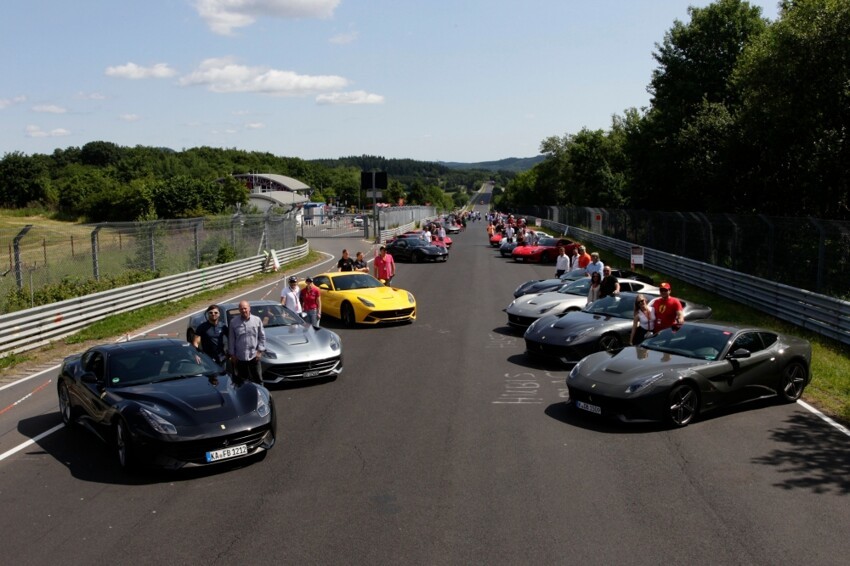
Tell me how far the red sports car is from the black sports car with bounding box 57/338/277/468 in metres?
28.6

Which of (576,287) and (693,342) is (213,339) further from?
(576,287)

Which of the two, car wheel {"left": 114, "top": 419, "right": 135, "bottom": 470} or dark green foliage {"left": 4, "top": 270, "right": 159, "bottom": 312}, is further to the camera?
dark green foliage {"left": 4, "top": 270, "right": 159, "bottom": 312}

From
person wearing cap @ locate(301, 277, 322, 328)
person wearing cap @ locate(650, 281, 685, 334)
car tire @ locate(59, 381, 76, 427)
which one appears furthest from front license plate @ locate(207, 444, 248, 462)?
→ person wearing cap @ locate(301, 277, 322, 328)

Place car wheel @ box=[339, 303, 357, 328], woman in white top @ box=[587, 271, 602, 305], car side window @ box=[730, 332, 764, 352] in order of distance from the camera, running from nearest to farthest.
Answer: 1. car side window @ box=[730, 332, 764, 352]
2. woman in white top @ box=[587, 271, 602, 305]
3. car wheel @ box=[339, 303, 357, 328]

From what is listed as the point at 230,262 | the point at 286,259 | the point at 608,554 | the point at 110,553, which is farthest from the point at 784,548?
the point at 286,259

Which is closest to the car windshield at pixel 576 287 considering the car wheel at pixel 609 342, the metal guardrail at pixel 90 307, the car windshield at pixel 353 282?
the car wheel at pixel 609 342

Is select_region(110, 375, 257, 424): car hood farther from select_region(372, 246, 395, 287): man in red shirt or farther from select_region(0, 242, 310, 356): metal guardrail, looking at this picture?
select_region(372, 246, 395, 287): man in red shirt

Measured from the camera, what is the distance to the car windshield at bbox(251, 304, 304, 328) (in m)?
13.4

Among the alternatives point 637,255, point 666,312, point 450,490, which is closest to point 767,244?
point 637,255

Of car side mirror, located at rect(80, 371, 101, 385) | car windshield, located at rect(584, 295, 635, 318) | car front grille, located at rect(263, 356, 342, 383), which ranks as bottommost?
car front grille, located at rect(263, 356, 342, 383)

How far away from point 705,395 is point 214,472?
613 cm

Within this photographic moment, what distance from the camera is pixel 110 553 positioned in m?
6.09

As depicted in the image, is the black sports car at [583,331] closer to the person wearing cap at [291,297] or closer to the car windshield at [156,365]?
the person wearing cap at [291,297]

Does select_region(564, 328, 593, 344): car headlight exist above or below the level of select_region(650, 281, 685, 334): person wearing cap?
below
